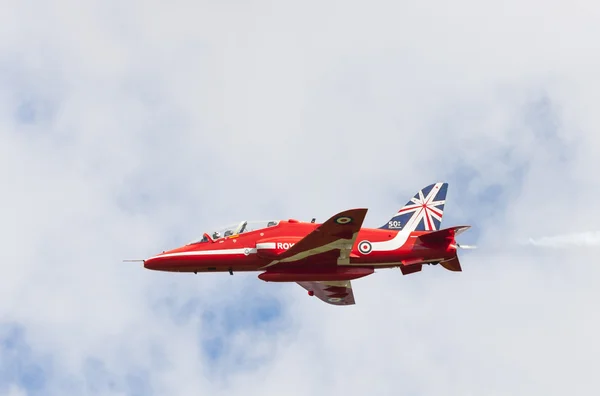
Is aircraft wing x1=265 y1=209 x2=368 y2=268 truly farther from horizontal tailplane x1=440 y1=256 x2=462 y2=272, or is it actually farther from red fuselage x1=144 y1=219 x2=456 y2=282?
horizontal tailplane x1=440 y1=256 x2=462 y2=272

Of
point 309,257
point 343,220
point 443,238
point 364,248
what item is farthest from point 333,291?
point 343,220

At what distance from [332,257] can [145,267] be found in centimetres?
1223

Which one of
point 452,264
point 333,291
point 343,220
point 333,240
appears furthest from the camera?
point 333,291

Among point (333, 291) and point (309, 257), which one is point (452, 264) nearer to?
point (309, 257)

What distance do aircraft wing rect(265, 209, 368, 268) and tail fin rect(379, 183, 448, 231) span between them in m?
4.91

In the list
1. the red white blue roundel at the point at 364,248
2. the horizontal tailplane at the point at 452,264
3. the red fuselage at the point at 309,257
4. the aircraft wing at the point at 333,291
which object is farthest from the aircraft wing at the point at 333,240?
the aircraft wing at the point at 333,291

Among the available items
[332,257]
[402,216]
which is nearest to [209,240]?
[332,257]

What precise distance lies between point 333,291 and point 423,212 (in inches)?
352

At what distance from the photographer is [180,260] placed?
68875mm

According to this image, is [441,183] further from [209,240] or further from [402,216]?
[209,240]

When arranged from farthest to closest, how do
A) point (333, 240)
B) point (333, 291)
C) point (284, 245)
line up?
point (333, 291) → point (284, 245) → point (333, 240)

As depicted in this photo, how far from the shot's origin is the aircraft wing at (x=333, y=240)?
62875 mm

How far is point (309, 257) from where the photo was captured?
67.0 m

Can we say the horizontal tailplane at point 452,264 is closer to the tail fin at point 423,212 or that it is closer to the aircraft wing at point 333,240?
the tail fin at point 423,212
